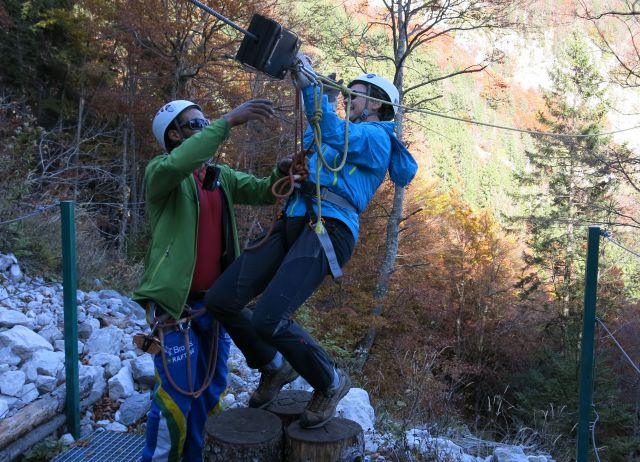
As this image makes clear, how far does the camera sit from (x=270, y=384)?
9.89 feet

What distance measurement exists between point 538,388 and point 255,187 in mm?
16083

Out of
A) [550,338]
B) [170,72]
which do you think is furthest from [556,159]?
[170,72]

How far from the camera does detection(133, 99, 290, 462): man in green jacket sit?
2691 millimetres

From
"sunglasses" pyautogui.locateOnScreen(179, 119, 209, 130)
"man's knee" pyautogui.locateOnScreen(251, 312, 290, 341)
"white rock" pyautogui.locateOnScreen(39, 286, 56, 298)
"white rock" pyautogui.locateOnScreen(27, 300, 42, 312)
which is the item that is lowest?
"white rock" pyautogui.locateOnScreen(27, 300, 42, 312)

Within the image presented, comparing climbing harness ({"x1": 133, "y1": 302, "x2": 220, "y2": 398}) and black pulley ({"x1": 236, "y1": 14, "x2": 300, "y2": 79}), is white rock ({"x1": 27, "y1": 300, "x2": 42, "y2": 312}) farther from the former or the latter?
black pulley ({"x1": 236, "y1": 14, "x2": 300, "y2": 79})

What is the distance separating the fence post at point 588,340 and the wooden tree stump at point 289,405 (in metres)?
1.89

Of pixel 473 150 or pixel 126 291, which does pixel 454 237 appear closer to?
pixel 126 291

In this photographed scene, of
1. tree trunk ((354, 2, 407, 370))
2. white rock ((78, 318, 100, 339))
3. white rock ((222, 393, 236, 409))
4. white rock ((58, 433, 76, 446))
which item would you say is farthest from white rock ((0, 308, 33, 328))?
tree trunk ((354, 2, 407, 370))

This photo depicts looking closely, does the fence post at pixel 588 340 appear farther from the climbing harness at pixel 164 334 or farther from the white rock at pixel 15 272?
the white rock at pixel 15 272

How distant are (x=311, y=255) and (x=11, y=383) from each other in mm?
2700

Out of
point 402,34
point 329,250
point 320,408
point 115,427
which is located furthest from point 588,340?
point 402,34

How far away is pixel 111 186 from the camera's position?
49.0ft

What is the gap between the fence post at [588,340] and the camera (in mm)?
3553

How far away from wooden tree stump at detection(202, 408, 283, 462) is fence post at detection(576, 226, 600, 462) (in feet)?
7.11
